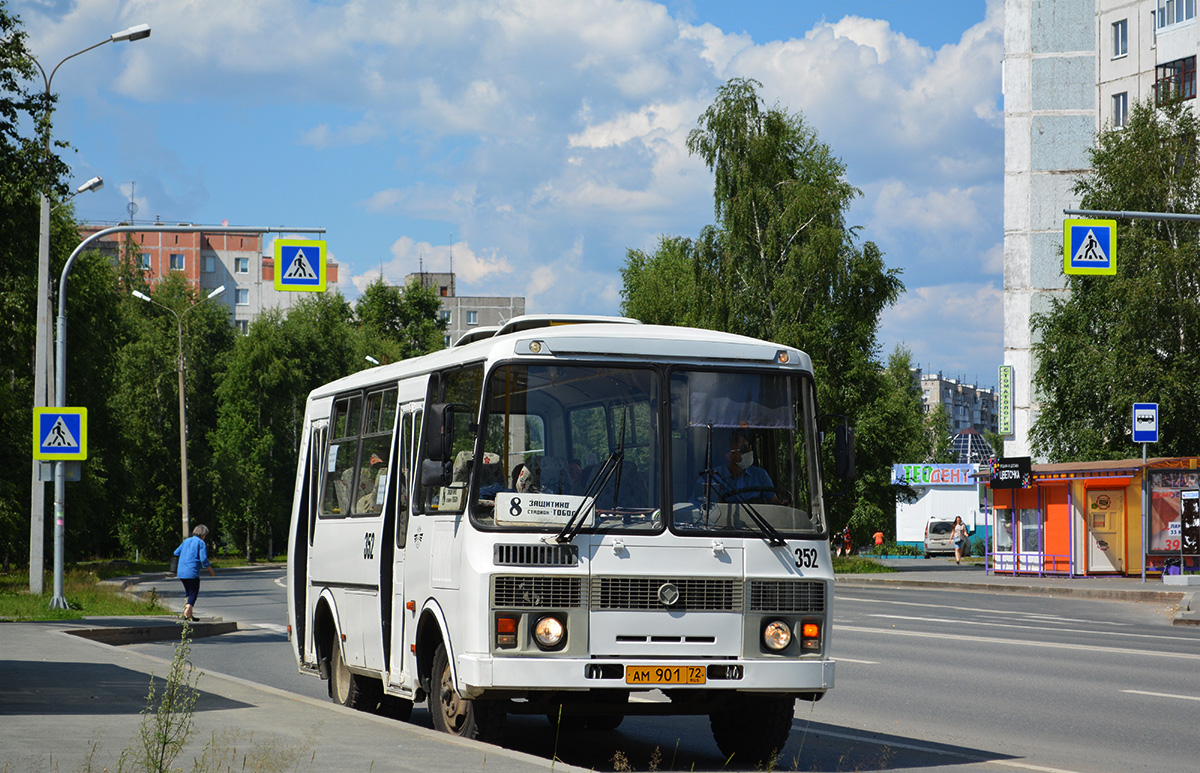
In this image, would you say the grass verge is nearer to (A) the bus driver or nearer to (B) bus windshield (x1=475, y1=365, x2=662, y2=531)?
(B) bus windshield (x1=475, y1=365, x2=662, y2=531)

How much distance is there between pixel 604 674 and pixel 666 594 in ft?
1.97

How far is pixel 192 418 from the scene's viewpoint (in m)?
73.7

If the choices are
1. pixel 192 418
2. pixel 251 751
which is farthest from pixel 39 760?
pixel 192 418

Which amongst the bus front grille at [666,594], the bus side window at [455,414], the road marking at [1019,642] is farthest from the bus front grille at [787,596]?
the road marking at [1019,642]

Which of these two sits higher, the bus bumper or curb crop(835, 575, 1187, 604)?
the bus bumper

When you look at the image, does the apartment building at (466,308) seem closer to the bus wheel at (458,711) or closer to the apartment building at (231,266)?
the apartment building at (231,266)

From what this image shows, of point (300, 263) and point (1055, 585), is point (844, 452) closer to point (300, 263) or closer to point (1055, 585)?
point (300, 263)

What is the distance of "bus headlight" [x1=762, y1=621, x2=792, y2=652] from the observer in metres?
9.01

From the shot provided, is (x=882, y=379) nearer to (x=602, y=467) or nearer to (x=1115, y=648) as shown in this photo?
(x=1115, y=648)

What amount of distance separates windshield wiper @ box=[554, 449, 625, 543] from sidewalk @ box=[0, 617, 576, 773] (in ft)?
4.24

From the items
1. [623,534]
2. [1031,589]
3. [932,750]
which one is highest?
[623,534]

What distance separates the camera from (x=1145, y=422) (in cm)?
3353

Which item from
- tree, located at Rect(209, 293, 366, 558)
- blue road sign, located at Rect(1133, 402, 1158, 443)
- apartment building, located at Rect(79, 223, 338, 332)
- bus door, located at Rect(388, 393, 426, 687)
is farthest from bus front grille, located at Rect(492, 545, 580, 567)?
apartment building, located at Rect(79, 223, 338, 332)

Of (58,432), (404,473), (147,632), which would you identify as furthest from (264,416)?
(404,473)
